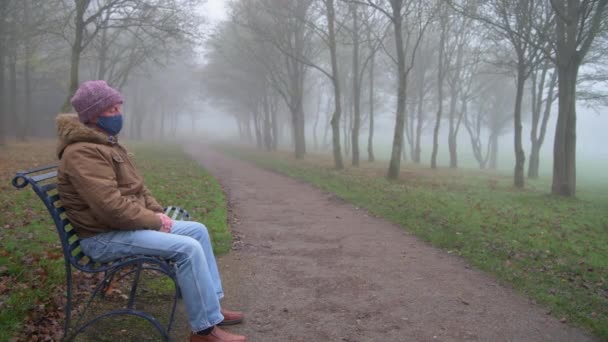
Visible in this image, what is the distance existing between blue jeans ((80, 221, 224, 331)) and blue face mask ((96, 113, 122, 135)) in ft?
2.73

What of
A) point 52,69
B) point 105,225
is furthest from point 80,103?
point 52,69

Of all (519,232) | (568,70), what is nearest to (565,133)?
(568,70)

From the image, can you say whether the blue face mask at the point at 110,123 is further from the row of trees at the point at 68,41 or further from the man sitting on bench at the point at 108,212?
the row of trees at the point at 68,41

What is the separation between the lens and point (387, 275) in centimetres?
545

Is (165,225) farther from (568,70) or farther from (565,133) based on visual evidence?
(565,133)

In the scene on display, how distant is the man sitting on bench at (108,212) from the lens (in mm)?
3271

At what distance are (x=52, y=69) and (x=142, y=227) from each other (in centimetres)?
2777

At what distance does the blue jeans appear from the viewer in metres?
3.40

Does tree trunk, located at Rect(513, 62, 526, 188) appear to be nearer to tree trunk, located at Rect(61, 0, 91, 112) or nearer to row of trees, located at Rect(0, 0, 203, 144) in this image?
row of trees, located at Rect(0, 0, 203, 144)

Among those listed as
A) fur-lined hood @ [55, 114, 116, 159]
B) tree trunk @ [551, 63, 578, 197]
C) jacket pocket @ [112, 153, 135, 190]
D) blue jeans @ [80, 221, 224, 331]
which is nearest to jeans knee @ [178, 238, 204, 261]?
blue jeans @ [80, 221, 224, 331]

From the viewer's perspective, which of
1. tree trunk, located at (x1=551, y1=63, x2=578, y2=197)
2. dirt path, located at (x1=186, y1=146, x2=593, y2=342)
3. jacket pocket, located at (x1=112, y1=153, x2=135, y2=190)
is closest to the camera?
jacket pocket, located at (x1=112, y1=153, x2=135, y2=190)

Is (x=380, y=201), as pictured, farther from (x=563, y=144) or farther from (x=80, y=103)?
(x=80, y=103)

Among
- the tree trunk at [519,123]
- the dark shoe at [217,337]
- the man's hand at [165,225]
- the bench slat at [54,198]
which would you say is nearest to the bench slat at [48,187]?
the bench slat at [54,198]

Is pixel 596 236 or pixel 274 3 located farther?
pixel 274 3
